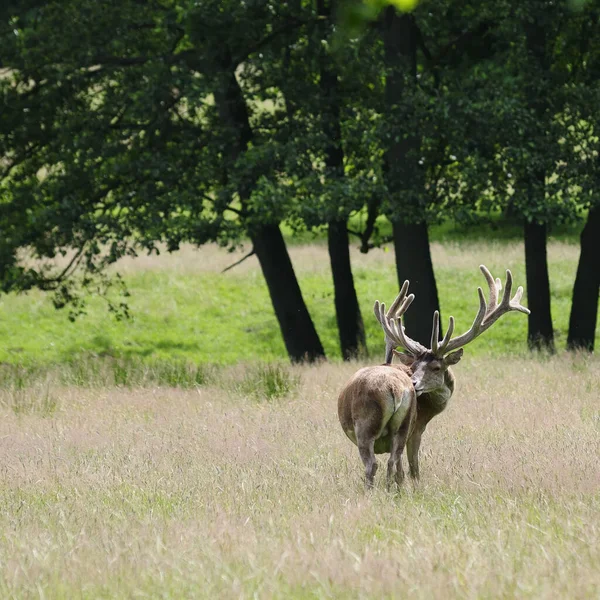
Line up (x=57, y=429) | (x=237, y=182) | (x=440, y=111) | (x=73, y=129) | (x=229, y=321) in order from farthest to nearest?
(x=229, y=321)
(x=73, y=129)
(x=237, y=182)
(x=440, y=111)
(x=57, y=429)

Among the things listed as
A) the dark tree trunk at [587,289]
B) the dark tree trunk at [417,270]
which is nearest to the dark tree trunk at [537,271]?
the dark tree trunk at [587,289]

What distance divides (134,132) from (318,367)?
5073mm

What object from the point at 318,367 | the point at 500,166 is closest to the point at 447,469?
the point at 318,367

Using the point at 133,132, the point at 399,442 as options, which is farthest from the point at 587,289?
the point at 399,442

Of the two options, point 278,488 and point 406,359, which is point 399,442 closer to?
point 406,359

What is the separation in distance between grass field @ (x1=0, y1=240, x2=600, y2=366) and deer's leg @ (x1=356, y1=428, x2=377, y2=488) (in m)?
13.7

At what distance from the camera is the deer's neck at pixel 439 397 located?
24.0 ft

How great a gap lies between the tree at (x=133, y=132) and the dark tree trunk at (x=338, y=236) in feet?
2.80

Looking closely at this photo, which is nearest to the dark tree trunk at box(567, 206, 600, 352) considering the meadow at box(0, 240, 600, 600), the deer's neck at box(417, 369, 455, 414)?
the meadow at box(0, 240, 600, 600)

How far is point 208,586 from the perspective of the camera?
489cm

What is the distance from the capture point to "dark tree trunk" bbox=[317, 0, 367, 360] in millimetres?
16203

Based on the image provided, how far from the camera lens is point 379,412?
22.1 ft

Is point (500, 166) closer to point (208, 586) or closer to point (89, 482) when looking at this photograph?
point (89, 482)

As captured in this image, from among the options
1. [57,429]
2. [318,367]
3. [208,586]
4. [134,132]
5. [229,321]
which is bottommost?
[229,321]
